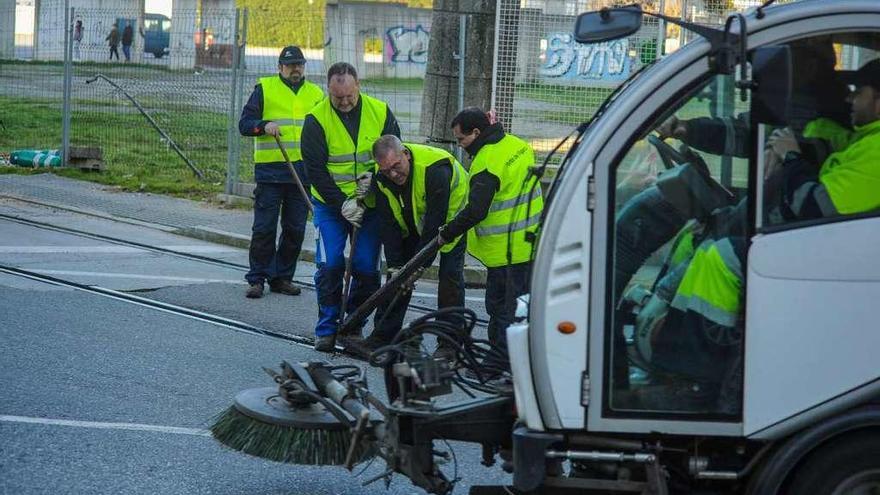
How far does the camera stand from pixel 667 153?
4492 mm

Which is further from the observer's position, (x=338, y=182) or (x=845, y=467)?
(x=338, y=182)

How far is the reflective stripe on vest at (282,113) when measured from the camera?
1023cm

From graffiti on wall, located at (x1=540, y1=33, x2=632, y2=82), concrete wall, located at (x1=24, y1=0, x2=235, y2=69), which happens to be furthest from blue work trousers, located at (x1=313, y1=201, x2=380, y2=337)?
concrete wall, located at (x1=24, y1=0, x2=235, y2=69)

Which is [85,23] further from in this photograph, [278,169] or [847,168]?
[847,168]

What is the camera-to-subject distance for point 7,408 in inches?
269

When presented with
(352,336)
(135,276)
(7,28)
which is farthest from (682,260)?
(7,28)

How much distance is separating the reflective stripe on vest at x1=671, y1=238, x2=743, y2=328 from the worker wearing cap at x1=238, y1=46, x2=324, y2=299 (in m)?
6.04

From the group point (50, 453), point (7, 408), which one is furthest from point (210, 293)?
point (50, 453)

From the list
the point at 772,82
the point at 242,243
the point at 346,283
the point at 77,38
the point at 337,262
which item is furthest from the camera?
the point at 77,38

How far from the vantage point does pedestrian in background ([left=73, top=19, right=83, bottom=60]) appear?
17.6m

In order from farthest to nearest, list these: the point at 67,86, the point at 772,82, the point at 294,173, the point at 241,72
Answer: the point at 67,86, the point at 241,72, the point at 294,173, the point at 772,82

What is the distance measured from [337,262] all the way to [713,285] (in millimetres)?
4456

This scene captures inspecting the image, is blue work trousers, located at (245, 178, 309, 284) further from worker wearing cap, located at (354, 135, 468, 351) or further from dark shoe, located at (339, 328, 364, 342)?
worker wearing cap, located at (354, 135, 468, 351)

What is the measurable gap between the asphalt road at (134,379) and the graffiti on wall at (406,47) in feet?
12.9
